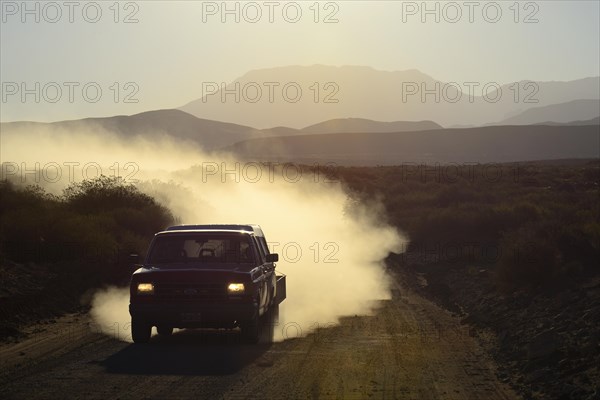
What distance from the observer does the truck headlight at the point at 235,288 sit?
13.3m

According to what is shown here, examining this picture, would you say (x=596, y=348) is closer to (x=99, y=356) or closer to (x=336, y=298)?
(x=99, y=356)

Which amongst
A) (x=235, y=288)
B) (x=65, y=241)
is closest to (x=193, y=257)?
(x=235, y=288)

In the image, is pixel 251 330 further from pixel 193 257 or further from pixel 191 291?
pixel 193 257

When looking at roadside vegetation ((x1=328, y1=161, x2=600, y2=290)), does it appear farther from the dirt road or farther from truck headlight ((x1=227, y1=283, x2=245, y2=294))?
truck headlight ((x1=227, y1=283, x2=245, y2=294))

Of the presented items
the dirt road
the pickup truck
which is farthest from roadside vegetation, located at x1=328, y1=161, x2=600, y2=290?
the pickup truck

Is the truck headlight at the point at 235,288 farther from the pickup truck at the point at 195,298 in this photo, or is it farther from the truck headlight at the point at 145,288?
the truck headlight at the point at 145,288

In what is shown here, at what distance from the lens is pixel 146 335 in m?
13.5

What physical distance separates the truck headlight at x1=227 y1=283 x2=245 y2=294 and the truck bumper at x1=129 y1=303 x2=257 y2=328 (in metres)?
0.20

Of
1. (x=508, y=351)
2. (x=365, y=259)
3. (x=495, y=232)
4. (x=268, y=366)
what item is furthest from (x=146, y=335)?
(x=495, y=232)

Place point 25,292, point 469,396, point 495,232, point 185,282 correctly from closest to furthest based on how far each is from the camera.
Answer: point 469,396, point 185,282, point 25,292, point 495,232

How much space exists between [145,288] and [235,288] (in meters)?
1.35

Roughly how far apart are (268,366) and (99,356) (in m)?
2.55

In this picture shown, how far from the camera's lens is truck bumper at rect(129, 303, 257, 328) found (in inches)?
517

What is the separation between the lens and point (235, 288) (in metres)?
13.3
